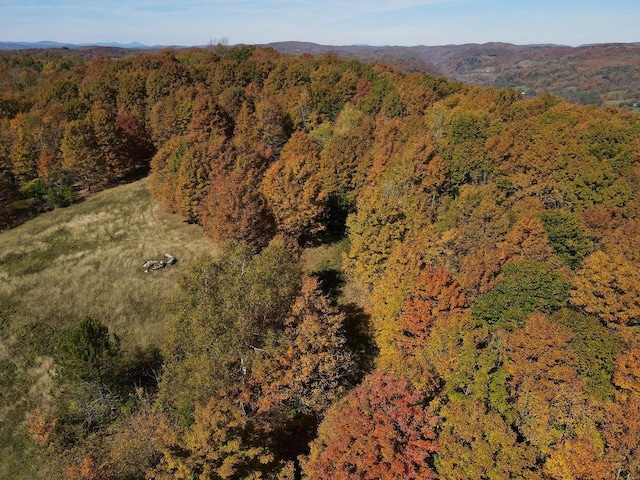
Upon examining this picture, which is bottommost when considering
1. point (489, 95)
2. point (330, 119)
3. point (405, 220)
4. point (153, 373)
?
point (153, 373)

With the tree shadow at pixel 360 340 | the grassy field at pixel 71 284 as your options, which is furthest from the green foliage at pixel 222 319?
the grassy field at pixel 71 284

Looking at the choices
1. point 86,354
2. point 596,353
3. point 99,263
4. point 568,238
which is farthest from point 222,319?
point 99,263

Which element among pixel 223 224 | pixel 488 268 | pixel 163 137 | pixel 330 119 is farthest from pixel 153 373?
pixel 330 119

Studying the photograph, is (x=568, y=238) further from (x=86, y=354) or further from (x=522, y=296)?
(x=86, y=354)

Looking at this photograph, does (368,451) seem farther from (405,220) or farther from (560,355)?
(405,220)

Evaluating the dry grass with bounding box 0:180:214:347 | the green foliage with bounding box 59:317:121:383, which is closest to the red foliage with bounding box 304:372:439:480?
the green foliage with bounding box 59:317:121:383

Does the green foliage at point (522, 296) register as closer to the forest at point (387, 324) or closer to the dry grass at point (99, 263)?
the forest at point (387, 324)
